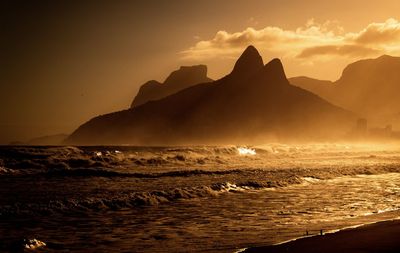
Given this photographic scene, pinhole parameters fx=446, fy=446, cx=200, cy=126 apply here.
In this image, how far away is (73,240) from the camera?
1152 centimetres

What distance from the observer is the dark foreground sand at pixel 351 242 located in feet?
30.8

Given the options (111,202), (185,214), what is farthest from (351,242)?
(111,202)

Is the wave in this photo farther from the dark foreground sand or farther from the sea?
the dark foreground sand

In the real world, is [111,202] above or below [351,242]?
below

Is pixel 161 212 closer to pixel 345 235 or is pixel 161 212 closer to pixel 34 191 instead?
pixel 345 235

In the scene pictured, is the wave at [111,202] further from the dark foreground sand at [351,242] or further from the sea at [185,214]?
the dark foreground sand at [351,242]

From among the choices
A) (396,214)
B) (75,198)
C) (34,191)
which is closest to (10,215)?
(75,198)

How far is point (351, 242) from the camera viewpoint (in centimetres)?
1011

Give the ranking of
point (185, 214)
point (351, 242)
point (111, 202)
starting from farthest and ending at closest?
point (111, 202), point (185, 214), point (351, 242)

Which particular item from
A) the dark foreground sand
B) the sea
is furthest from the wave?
the dark foreground sand

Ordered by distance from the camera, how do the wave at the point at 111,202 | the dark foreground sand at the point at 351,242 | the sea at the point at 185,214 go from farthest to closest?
the wave at the point at 111,202, the sea at the point at 185,214, the dark foreground sand at the point at 351,242

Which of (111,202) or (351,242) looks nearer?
(351,242)

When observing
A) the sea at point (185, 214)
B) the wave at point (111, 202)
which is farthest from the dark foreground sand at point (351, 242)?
the wave at point (111, 202)

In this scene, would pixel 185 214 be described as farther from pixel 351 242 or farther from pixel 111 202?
pixel 351 242
